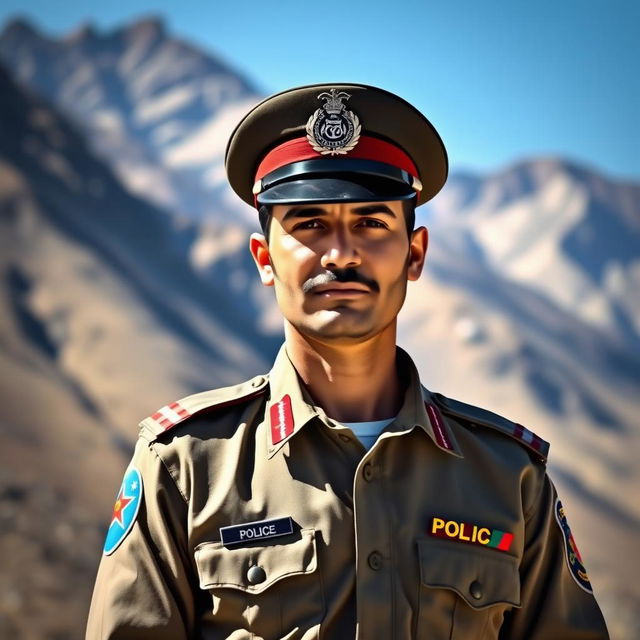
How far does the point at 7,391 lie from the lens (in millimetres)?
25328

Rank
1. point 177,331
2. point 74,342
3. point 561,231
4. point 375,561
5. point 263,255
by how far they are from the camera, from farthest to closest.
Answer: point 561,231 → point 177,331 → point 74,342 → point 263,255 → point 375,561

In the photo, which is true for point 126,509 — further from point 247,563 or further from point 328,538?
point 328,538

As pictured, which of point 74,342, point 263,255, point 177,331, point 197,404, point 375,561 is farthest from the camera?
point 177,331

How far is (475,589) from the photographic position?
228cm

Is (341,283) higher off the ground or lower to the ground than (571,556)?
higher

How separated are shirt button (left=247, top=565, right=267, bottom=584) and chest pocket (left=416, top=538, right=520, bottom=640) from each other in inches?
14.0

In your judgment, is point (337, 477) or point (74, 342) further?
point (74, 342)

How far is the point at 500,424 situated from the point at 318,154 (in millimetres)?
826

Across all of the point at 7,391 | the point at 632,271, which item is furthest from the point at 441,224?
the point at 7,391

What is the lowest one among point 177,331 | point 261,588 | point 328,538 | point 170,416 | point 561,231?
point 261,588

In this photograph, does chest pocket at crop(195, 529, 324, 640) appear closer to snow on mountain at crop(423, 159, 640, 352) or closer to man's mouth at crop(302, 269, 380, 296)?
man's mouth at crop(302, 269, 380, 296)

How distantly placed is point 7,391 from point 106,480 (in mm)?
3623

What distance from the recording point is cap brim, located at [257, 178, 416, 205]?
2330 mm

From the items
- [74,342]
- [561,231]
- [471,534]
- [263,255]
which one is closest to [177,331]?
[74,342]
